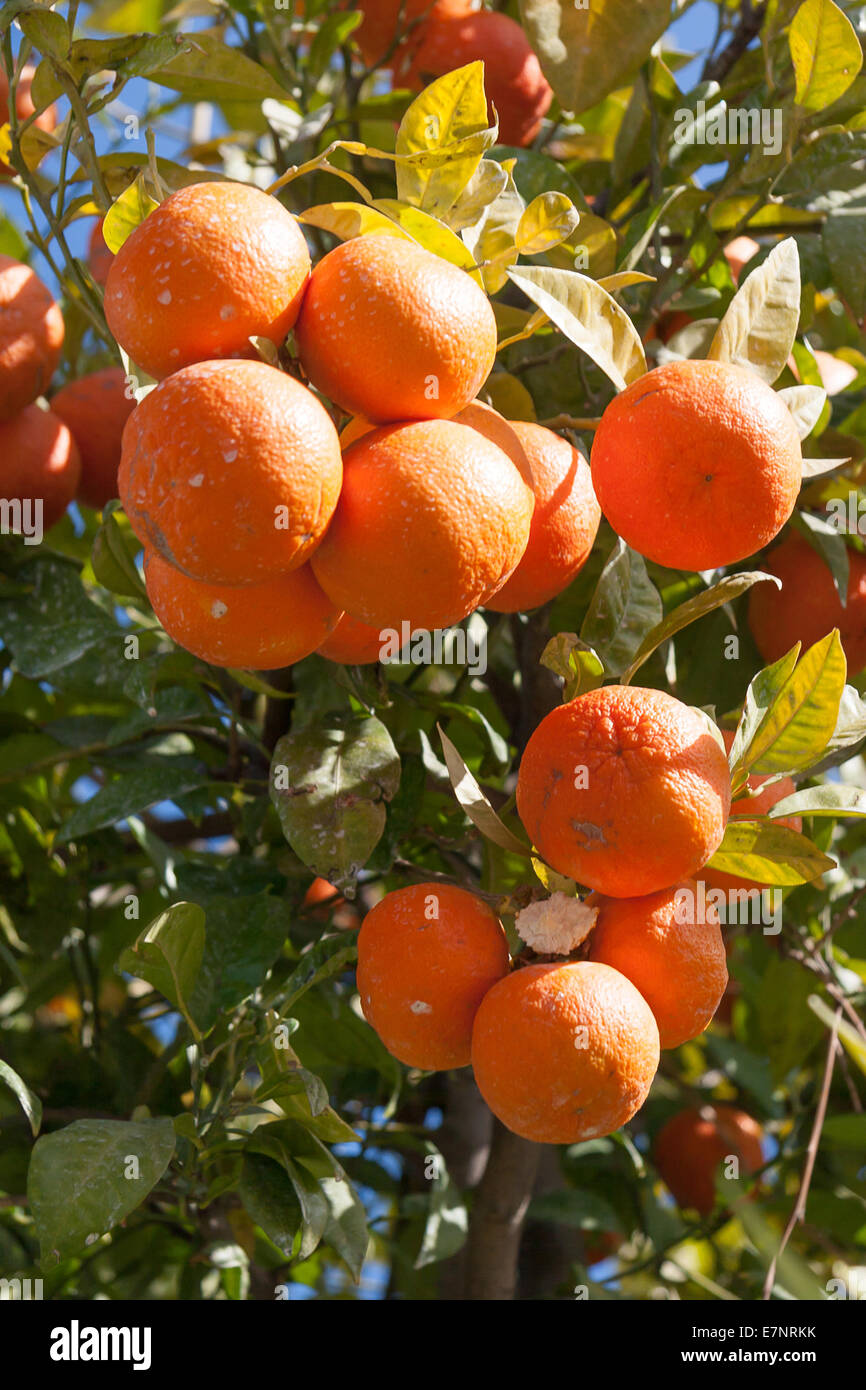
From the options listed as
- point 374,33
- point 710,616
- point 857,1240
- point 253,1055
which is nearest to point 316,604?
point 253,1055

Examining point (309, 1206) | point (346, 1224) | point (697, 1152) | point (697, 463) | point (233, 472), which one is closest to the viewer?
point (233, 472)

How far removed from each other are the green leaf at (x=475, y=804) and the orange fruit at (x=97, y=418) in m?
0.65

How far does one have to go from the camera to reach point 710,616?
125cm

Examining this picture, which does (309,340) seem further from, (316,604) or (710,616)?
(710,616)

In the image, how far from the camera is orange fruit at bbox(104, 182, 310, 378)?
72cm

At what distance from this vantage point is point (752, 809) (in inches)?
36.3

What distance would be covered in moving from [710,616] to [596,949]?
0.51 meters

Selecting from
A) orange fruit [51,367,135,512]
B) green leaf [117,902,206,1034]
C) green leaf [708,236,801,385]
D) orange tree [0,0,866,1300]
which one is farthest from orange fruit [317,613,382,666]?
orange fruit [51,367,135,512]

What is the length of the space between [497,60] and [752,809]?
85cm

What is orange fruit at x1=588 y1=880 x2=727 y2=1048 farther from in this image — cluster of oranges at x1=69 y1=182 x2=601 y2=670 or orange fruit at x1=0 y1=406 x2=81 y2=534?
orange fruit at x1=0 y1=406 x2=81 y2=534

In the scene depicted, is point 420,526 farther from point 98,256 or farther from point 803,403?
point 98,256

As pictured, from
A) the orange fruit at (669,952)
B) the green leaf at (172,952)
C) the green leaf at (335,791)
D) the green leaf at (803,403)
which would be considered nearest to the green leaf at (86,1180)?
the green leaf at (172,952)

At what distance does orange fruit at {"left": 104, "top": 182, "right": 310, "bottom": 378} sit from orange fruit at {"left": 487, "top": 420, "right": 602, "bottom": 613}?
0.64 ft

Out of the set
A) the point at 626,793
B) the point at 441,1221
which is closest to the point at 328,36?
the point at 626,793
